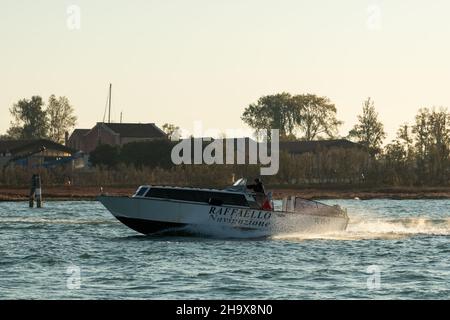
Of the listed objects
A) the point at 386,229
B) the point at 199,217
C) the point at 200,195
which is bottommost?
the point at 386,229

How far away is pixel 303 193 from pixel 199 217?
6301 centimetres

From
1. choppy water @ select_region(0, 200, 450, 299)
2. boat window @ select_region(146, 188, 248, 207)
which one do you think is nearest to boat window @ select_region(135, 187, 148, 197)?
boat window @ select_region(146, 188, 248, 207)

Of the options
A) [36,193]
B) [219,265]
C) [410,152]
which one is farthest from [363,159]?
[219,265]

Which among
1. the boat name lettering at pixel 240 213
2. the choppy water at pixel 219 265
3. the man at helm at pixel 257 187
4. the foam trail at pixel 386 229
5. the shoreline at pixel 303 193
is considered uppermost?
the shoreline at pixel 303 193

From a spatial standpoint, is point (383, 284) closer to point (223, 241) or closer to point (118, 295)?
point (118, 295)

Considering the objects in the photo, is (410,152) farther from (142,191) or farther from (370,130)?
(142,191)

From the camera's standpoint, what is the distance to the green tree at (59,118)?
7352 inches

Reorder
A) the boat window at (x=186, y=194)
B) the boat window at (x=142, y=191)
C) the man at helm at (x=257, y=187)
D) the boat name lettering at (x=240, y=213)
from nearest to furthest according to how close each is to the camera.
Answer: the boat window at (x=186, y=194) → the boat name lettering at (x=240, y=213) → the boat window at (x=142, y=191) → the man at helm at (x=257, y=187)

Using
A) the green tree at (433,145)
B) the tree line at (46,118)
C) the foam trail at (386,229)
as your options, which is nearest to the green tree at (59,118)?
the tree line at (46,118)

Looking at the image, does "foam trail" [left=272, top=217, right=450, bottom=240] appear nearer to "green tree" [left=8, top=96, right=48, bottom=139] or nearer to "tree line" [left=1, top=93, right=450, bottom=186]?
"tree line" [left=1, top=93, right=450, bottom=186]

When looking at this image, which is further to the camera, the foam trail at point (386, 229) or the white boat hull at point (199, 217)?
the foam trail at point (386, 229)

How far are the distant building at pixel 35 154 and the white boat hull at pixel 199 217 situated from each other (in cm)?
9155

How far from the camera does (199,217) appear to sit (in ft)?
Answer: 145

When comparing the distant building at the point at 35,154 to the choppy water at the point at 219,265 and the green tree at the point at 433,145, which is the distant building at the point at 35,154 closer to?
the green tree at the point at 433,145
